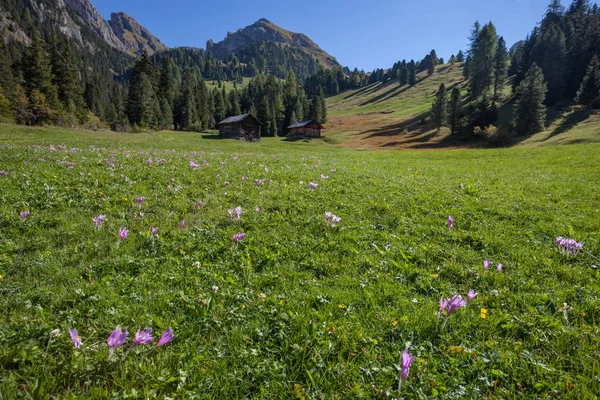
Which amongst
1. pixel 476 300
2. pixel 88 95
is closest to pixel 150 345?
pixel 476 300

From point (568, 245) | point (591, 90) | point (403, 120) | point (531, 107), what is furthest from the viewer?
point (403, 120)

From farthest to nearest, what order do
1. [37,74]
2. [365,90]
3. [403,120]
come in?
[365,90]
[403,120]
[37,74]

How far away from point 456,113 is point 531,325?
7369cm

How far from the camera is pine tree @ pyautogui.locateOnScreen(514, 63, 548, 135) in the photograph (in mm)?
52281

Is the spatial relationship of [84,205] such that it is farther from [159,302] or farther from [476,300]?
[476,300]

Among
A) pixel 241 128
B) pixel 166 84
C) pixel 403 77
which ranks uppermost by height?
pixel 403 77

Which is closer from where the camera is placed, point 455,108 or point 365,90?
point 455,108

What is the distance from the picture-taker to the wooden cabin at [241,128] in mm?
66125

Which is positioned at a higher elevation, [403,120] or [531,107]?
[403,120]

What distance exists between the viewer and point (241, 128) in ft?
219

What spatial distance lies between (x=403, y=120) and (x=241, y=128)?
5807cm

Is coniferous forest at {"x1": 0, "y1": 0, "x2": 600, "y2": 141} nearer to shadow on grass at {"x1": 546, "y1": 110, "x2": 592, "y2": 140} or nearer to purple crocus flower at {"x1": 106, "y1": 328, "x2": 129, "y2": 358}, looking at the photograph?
shadow on grass at {"x1": 546, "y1": 110, "x2": 592, "y2": 140}

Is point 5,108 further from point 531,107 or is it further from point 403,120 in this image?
point 403,120

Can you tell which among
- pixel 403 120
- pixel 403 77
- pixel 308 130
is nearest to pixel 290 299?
pixel 308 130
